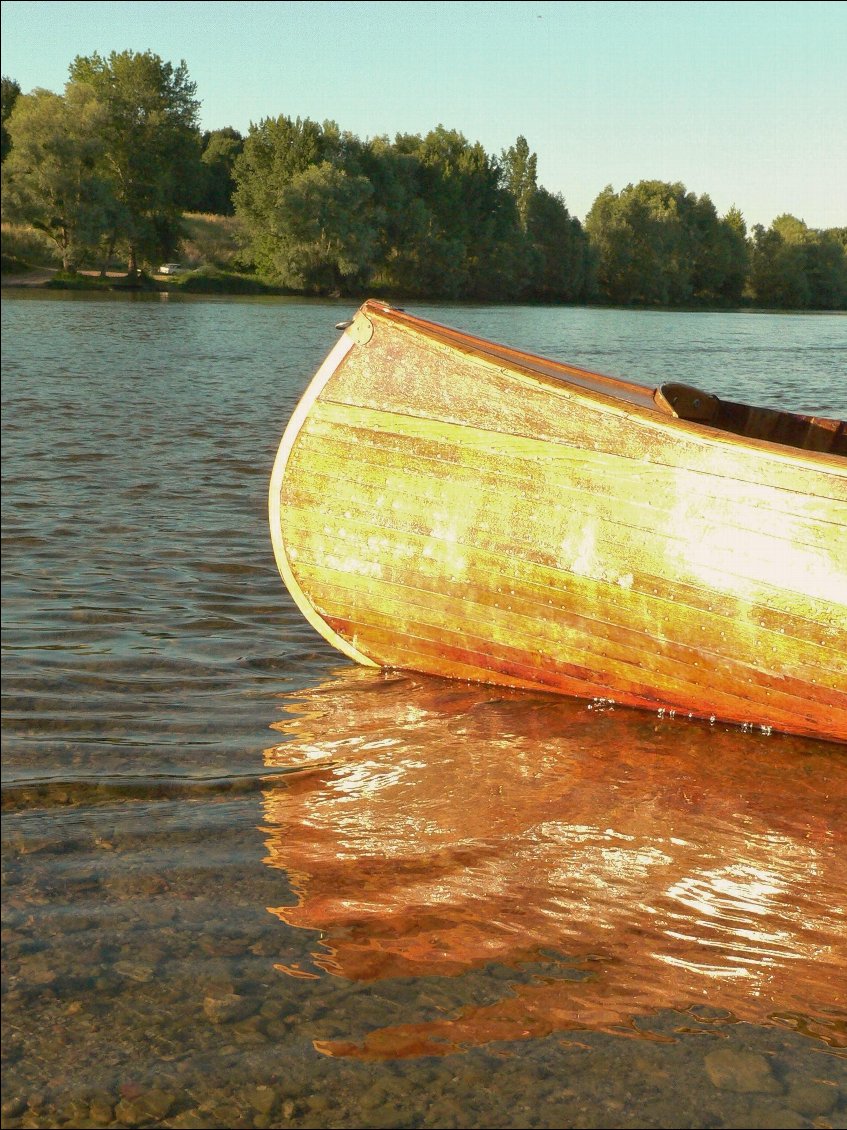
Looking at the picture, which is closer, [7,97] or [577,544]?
[577,544]

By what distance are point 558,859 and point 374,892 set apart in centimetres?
52

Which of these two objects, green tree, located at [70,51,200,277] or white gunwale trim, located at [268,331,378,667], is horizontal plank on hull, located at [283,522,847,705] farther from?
green tree, located at [70,51,200,277]

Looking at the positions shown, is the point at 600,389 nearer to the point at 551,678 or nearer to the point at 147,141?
the point at 551,678

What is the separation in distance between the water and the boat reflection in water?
0.01 m

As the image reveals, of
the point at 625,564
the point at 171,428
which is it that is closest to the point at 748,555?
the point at 625,564

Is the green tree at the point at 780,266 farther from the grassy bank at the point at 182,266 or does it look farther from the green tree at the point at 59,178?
the green tree at the point at 59,178

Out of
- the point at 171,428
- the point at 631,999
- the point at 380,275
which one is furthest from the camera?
the point at 380,275

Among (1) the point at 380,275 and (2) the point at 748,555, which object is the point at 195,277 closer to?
(1) the point at 380,275

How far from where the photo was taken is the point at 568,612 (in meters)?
4.00

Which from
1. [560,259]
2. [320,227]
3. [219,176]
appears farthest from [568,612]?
[219,176]

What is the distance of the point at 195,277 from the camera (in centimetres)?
5478

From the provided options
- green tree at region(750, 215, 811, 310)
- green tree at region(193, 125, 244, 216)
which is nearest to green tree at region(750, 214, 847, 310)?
green tree at region(750, 215, 811, 310)

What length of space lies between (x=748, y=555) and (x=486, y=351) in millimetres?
1189

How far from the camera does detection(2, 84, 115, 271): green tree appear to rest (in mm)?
47281
